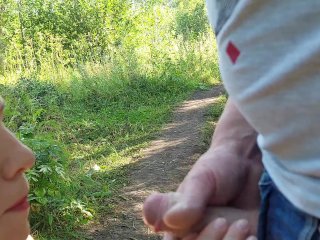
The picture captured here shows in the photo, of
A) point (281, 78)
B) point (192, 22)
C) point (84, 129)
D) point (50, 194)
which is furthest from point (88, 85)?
point (281, 78)

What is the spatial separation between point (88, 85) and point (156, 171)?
3887 mm

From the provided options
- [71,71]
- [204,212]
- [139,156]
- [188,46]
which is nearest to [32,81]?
[71,71]

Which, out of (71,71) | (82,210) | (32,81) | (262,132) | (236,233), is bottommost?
(71,71)

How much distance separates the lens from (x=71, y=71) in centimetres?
912

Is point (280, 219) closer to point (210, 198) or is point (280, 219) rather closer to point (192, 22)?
point (210, 198)

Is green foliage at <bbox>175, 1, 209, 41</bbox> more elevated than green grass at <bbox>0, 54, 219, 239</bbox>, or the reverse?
green grass at <bbox>0, 54, 219, 239</bbox>

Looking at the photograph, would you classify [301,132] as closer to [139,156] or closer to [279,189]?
[279,189]

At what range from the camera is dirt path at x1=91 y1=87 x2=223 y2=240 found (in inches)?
140

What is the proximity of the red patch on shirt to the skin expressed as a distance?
0.61 feet

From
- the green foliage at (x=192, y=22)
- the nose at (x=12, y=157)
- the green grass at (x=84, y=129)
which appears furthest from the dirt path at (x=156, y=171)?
the green foliage at (x=192, y=22)

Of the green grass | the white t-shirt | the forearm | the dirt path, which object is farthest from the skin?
the dirt path

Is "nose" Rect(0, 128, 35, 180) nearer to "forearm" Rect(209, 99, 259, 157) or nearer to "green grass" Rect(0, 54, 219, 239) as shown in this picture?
"forearm" Rect(209, 99, 259, 157)

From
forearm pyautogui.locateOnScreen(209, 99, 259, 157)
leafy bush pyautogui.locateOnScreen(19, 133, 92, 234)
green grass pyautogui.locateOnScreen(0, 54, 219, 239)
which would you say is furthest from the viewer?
green grass pyautogui.locateOnScreen(0, 54, 219, 239)

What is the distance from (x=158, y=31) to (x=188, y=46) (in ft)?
6.94
